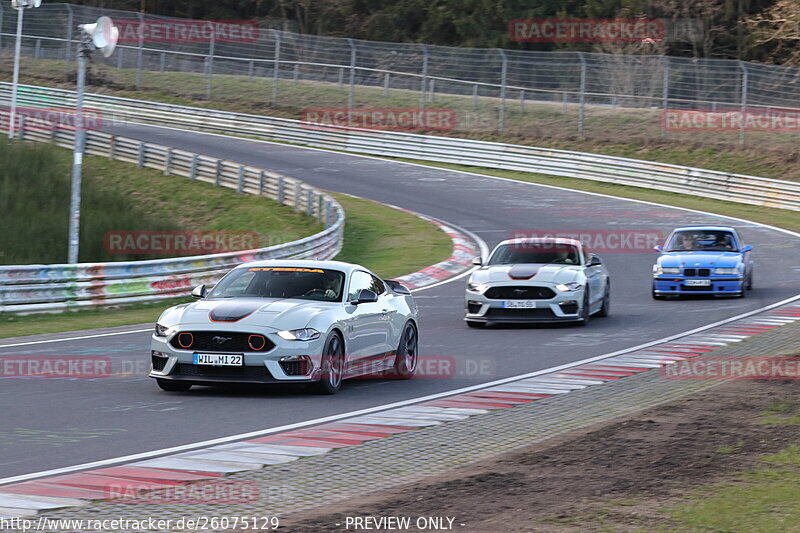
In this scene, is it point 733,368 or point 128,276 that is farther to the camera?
point 128,276

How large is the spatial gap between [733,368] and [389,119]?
3884cm

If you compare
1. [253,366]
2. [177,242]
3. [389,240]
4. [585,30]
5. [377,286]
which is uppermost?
[585,30]

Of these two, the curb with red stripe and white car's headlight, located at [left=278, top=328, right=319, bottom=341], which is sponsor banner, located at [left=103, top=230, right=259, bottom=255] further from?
white car's headlight, located at [left=278, top=328, right=319, bottom=341]

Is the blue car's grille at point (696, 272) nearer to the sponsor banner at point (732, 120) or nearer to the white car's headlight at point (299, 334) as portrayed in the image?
the white car's headlight at point (299, 334)

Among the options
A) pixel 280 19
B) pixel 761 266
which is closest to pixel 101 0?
pixel 280 19

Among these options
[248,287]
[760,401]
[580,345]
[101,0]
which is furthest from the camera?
[101,0]

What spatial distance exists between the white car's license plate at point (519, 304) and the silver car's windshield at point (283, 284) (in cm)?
587

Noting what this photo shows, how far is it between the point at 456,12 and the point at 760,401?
66.7m

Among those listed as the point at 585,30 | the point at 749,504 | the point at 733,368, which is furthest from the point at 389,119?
the point at 749,504

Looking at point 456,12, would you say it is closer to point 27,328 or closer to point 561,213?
point 561,213

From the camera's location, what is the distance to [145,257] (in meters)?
27.6

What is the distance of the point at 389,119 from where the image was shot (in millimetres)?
51250

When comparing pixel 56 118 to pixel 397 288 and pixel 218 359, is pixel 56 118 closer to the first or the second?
pixel 397 288

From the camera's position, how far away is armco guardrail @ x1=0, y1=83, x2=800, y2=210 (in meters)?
39.8
